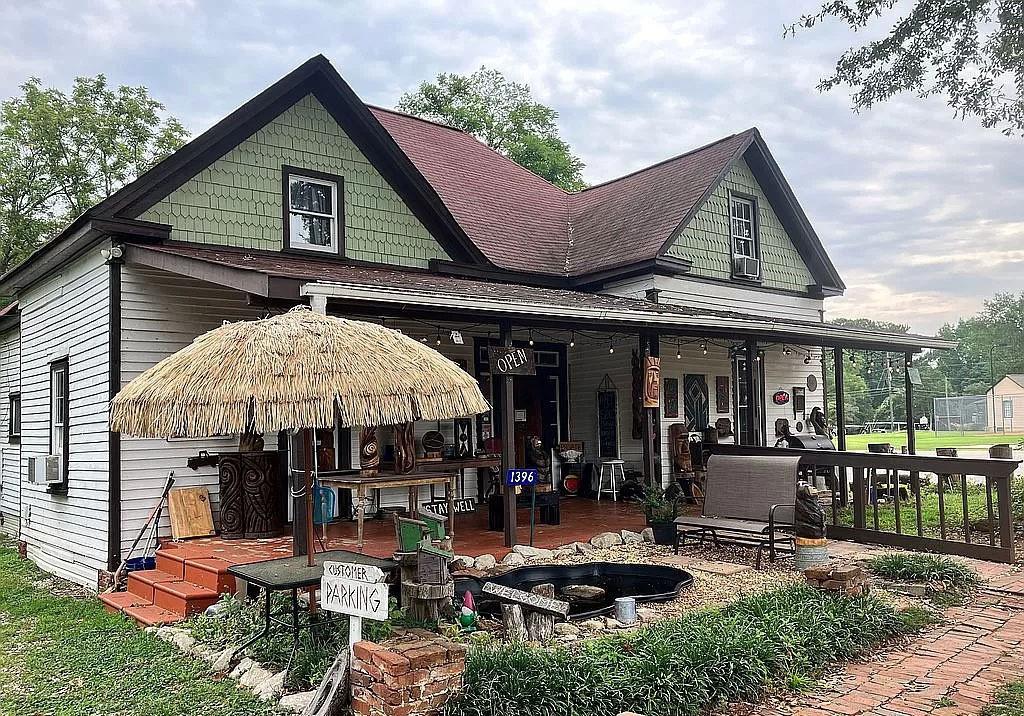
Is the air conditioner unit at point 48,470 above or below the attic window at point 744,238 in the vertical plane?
below

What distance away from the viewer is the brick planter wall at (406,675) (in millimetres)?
4066

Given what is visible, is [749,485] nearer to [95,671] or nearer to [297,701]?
[297,701]

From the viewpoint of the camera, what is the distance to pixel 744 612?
5.87m

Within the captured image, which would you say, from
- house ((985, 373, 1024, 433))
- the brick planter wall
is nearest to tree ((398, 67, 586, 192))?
the brick planter wall

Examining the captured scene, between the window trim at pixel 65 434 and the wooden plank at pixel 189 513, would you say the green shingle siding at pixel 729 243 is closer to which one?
the wooden plank at pixel 189 513

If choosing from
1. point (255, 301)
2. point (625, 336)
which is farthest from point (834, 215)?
A: point (255, 301)

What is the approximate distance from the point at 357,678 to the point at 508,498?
432 centimetres

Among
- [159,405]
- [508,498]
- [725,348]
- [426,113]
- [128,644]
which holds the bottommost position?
[128,644]

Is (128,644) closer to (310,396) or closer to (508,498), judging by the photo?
(310,396)

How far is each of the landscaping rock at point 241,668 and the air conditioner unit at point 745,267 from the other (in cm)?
1160

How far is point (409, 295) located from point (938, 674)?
5.04 metres

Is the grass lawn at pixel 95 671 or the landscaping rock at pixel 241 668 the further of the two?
the landscaping rock at pixel 241 668

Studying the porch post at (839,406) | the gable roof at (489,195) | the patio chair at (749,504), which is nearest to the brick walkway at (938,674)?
the patio chair at (749,504)

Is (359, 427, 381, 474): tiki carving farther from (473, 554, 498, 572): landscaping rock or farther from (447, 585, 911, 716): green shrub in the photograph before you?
(447, 585, 911, 716): green shrub
